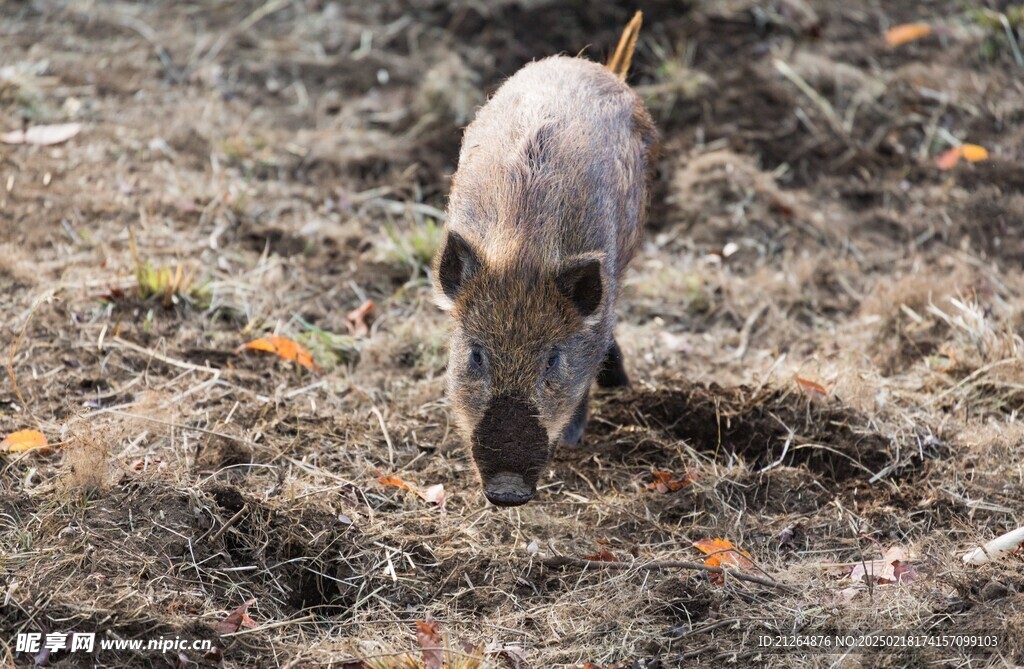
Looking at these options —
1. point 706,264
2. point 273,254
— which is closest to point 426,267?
point 273,254

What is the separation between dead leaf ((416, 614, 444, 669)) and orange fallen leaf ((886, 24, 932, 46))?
20.6ft

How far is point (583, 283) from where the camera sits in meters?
4.50

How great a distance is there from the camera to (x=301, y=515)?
429cm

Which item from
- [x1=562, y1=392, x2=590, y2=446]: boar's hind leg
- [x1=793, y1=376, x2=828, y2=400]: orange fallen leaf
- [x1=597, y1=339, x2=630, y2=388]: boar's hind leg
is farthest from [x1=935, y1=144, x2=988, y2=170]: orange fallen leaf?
[x1=562, y1=392, x2=590, y2=446]: boar's hind leg

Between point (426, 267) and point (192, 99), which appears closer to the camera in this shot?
point (426, 267)

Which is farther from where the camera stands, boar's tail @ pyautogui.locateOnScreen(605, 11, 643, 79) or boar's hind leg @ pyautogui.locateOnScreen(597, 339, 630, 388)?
boar's tail @ pyautogui.locateOnScreen(605, 11, 643, 79)

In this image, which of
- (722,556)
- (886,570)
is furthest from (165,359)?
(886,570)

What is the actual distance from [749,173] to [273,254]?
3130 mm

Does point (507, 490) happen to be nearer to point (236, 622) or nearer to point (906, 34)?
point (236, 622)

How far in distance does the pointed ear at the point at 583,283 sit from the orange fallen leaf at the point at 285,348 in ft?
4.95

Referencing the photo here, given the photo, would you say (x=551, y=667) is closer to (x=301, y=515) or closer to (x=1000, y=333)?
(x=301, y=515)

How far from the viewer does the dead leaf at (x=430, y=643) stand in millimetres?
3641

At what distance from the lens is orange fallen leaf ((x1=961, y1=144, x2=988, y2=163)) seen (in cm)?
730

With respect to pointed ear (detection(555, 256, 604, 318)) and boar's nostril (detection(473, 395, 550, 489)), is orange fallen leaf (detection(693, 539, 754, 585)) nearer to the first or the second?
boar's nostril (detection(473, 395, 550, 489))
